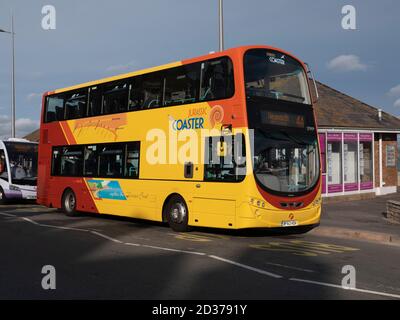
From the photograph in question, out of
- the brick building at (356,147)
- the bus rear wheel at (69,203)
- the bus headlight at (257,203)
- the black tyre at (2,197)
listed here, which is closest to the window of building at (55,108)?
the bus rear wheel at (69,203)

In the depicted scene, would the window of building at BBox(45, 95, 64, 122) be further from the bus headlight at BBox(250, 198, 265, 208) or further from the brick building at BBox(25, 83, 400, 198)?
the brick building at BBox(25, 83, 400, 198)

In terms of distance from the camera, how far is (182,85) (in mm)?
11961

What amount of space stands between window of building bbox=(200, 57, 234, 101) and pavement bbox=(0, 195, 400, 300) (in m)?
3.29

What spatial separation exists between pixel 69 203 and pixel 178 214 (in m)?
5.68

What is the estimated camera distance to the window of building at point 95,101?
48.7 ft

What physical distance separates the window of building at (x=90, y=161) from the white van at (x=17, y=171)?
6.79 m

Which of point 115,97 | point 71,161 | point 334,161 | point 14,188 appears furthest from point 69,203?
point 334,161

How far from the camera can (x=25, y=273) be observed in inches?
286

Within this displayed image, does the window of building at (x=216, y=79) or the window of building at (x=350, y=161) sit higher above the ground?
the window of building at (x=216, y=79)

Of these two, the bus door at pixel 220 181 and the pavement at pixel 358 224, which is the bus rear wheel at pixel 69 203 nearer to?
the bus door at pixel 220 181

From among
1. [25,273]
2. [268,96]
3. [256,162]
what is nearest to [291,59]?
[268,96]

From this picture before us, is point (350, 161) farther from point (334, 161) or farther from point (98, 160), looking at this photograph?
point (98, 160)
